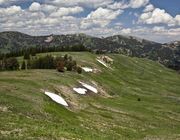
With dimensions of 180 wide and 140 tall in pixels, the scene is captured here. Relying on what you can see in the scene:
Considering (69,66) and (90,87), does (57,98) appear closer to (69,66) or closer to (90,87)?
(90,87)

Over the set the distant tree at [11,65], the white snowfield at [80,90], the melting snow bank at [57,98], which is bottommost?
the distant tree at [11,65]

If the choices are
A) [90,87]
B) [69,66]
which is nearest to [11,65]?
[69,66]

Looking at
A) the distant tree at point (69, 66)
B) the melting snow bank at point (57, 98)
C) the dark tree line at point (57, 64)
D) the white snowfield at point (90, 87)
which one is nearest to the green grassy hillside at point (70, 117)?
the melting snow bank at point (57, 98)

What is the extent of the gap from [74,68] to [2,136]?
8969cm

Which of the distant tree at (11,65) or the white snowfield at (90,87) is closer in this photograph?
the white snowfield at (90,87)

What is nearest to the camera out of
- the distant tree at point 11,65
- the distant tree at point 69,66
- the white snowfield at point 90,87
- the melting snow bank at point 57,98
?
the melting snow bank at point 57,98

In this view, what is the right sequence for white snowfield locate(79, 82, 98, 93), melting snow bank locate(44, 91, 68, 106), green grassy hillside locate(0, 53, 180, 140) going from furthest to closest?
white snowfield locate(79, 82, 98, 93)
melting snow bank locate(44, 91, 68, 106)
green grassy hillside locate(0, 53, 180, 140)

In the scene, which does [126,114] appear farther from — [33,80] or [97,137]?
[97,137]

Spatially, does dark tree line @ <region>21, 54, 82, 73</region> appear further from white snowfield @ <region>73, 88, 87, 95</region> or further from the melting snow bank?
the melting snow bank

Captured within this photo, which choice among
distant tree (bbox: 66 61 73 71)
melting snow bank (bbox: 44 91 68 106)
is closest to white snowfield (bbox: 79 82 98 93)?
distant tree (bbox: 66 61 73 71)

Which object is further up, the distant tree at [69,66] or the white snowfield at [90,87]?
the distant tree at [69,66]

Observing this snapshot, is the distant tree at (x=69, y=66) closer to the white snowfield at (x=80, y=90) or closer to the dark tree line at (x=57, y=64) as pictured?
the dark tree line at (x=57, y=64)

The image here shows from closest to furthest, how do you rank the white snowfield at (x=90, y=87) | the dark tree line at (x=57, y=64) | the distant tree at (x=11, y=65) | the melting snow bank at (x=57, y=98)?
1. the melting snow bank at (x=57, y=98)
2. the white snowfield at (x=90, y=87)
3. the dark tree line at (x=57, y=64)
4. the distant tree at (x=11, y=65)

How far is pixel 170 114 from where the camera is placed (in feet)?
280
